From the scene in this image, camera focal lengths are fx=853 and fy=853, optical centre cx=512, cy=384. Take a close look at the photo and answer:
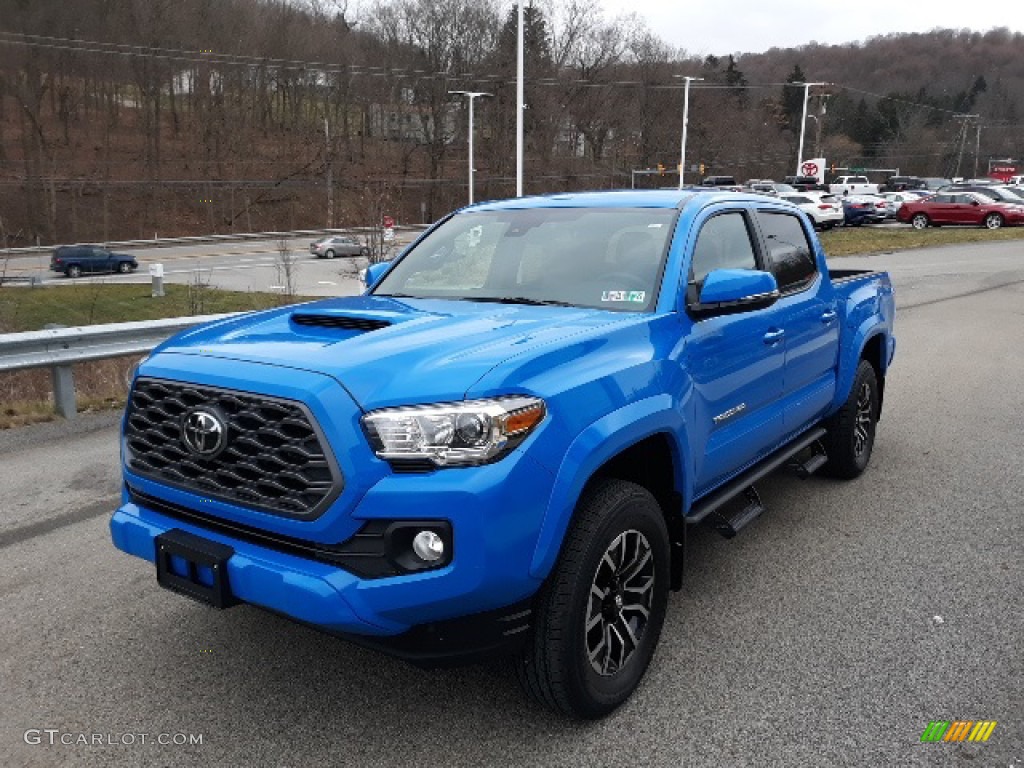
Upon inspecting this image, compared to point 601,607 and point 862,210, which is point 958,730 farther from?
point 862,210

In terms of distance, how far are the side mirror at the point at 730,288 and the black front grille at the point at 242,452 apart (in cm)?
178

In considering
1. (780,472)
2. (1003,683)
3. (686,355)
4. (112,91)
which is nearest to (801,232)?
(780,472)

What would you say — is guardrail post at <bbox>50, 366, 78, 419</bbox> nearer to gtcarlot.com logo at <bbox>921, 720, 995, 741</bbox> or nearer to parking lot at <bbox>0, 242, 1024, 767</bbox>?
parking lot at <bbox>0, 242, 1024, 767</bbox>

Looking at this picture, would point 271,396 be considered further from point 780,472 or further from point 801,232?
point 780,472

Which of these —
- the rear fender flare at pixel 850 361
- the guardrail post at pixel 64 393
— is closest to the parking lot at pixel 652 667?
the rear fender flare at pixel 850 361

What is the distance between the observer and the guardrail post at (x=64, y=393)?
7387 mm

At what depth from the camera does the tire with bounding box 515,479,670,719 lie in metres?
2.83

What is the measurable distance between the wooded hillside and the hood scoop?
167 feet

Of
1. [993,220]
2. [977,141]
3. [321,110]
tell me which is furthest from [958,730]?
[977,141]

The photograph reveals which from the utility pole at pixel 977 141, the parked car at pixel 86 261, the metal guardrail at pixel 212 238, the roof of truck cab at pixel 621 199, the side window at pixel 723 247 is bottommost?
the metal guardrail at pixel 212 238

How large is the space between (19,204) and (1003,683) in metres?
61.5

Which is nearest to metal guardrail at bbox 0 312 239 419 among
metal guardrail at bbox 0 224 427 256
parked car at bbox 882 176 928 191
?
metal guardrail at bbox 0 224 427 256

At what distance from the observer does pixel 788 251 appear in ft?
16.2

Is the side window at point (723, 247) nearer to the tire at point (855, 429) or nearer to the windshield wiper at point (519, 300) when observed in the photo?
the windshield wiper at point (519, 300)
